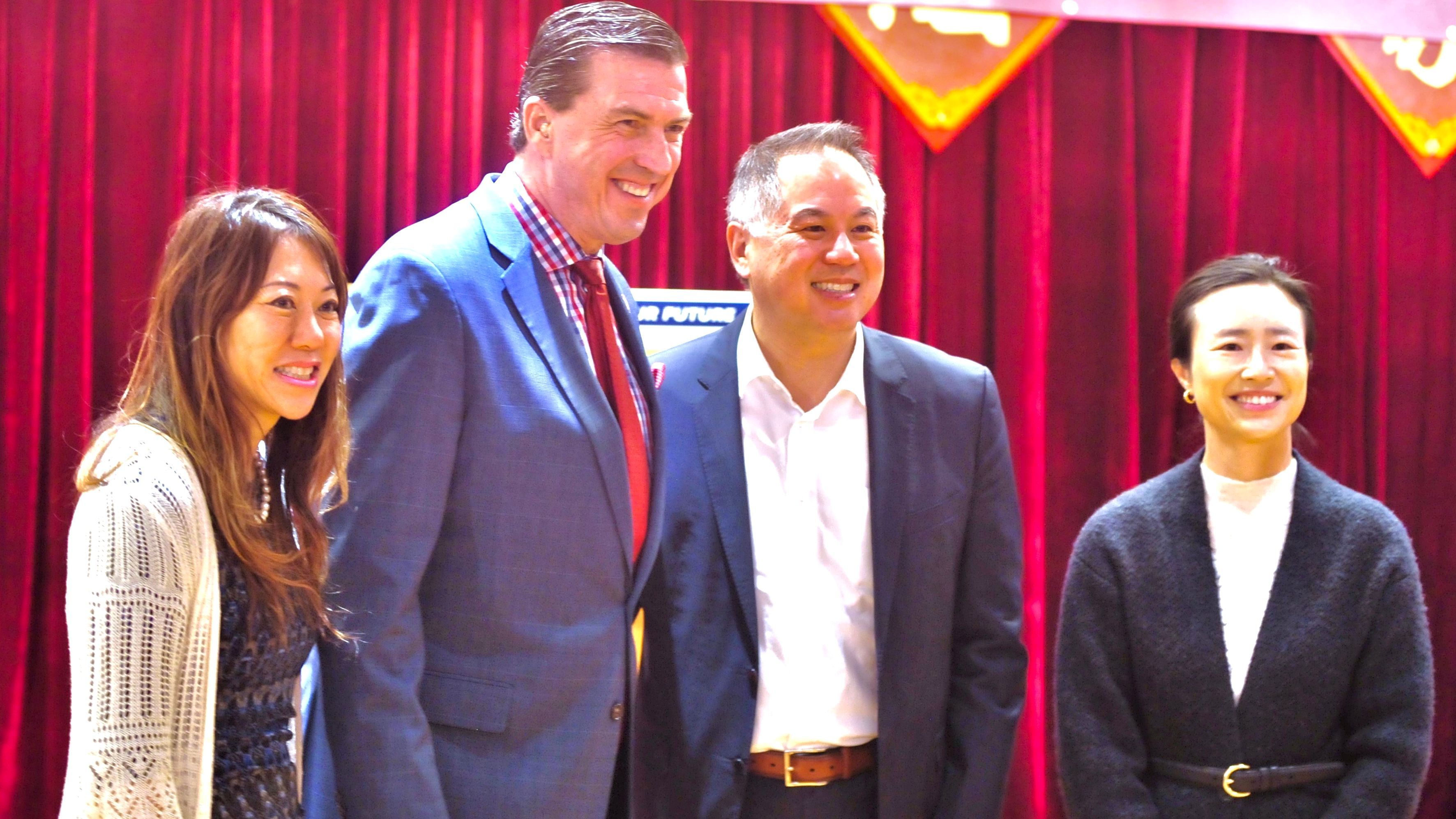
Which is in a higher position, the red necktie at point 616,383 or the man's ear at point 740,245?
the man's ear at point 740,245

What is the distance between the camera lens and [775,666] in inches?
84.1

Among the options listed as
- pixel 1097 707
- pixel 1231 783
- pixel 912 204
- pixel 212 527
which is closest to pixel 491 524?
pixel 212 527

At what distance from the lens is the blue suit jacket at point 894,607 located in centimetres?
210

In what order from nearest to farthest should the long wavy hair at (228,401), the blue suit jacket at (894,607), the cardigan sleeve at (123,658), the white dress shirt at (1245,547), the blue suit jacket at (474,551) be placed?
the cardigan sleeve at (123,658), the long wavy hair at (228,401), the blue suit jacket at (474,551), the blue suit jacket at (894,607), the white dress shirt at (1245,547)

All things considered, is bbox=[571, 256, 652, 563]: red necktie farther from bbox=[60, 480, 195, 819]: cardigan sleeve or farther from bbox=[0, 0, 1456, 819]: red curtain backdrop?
bbox=[0, 0, 1456, 819]: red curtain backdrop

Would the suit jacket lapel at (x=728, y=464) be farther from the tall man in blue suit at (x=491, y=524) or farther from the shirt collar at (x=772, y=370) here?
the tall man in blue suit at (x=491, y=524)

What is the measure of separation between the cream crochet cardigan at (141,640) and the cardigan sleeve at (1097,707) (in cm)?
142

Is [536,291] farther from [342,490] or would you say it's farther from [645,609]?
[645,609]

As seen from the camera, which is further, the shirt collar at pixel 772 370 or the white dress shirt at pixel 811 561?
the shirt collar at pixel 772 370

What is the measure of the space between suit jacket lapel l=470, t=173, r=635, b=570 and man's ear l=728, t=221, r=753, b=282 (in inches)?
22.0

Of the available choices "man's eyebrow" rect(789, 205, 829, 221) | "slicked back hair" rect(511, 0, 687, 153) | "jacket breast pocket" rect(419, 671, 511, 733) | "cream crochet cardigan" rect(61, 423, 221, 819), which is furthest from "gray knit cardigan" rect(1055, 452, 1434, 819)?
"cream crochet cardigan" rect(61, 423, 221, 819)

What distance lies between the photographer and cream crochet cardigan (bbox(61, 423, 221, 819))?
1409mm

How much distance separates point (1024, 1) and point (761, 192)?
75.2 inches

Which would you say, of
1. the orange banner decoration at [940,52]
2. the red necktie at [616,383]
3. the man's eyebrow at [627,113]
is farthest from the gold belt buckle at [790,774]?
the orange banner decoration at [940,52]
